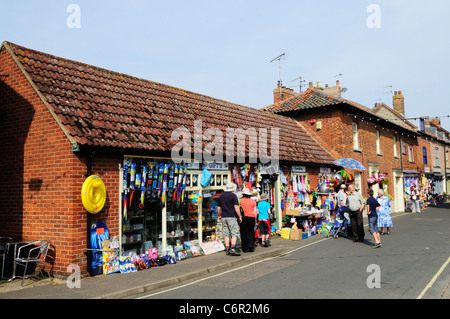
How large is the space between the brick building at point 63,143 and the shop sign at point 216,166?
428 millimetres

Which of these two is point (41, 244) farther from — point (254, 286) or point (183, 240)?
point (254, 286)

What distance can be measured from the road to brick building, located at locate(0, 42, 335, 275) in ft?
8.62

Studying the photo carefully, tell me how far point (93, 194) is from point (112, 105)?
124 inches

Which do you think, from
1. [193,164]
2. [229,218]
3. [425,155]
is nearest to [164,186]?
[193,164]

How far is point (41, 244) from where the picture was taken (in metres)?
8.28

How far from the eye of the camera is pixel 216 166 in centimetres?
1185

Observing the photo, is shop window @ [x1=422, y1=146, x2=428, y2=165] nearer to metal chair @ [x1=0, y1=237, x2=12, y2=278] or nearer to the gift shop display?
the gift shop display

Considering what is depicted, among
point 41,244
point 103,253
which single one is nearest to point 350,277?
point 103,253

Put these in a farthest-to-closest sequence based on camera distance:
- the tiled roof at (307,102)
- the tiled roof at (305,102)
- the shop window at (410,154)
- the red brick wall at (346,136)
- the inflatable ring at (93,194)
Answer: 1. the shop window at (410,154)
2. the tiled roof at (305,102)
3. the tiled roof at (307,102)
4. the red brick wall at (346,136)
5. the inflatable ring at (93,194)

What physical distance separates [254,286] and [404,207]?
84.6 ft

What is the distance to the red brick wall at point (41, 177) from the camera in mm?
8070

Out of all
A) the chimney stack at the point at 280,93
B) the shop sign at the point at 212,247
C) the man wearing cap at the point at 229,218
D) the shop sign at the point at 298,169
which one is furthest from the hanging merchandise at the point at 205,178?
the chimney stack at the point at 280,93

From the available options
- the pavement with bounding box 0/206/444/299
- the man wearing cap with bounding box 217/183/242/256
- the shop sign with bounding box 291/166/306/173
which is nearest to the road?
the pavement with bounding box 0/206/444/299

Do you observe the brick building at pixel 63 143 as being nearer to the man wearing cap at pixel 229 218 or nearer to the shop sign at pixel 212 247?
the man wearing cap at pixel 229 218
